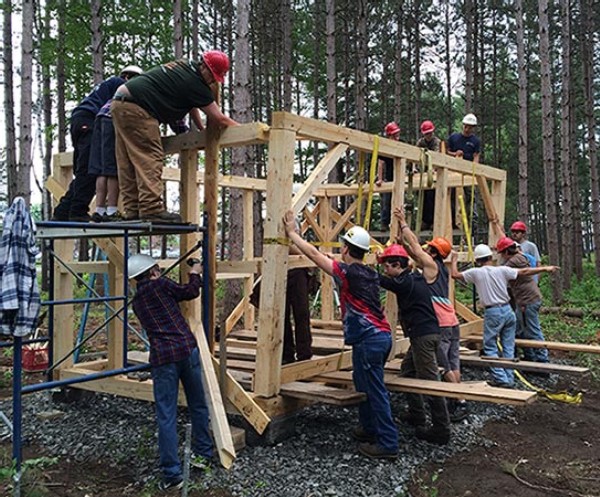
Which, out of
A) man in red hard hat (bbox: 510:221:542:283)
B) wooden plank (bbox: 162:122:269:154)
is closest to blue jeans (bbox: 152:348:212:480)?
wooden plank (bbox: 162:122:269:154)

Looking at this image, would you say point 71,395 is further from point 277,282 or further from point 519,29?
point 519,29

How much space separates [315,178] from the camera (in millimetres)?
5363

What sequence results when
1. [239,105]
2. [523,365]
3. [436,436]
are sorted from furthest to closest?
[239,105], [523,365], [436,436]

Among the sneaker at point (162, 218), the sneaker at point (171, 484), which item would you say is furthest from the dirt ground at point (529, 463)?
the sneaker at point (162, 218)

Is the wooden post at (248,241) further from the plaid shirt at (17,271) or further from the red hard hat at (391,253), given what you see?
the plaid shirt at (17,271)

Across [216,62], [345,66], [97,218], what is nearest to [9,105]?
[345,66]

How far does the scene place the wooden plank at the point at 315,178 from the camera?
17.1ft

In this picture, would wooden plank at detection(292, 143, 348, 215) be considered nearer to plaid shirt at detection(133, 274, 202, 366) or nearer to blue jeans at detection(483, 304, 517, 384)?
plaid shirt at detection(133, 274, 202, 366)

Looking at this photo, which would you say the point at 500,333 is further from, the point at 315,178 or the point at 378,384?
the point at 315,178

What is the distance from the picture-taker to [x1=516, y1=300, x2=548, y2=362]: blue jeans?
8.49 meters

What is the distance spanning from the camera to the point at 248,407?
16.3 feet

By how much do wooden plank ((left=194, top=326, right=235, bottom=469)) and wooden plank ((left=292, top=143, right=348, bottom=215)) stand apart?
1489 mm

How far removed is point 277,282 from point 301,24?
1908cm

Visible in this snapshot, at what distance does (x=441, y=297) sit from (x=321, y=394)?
1.98m
